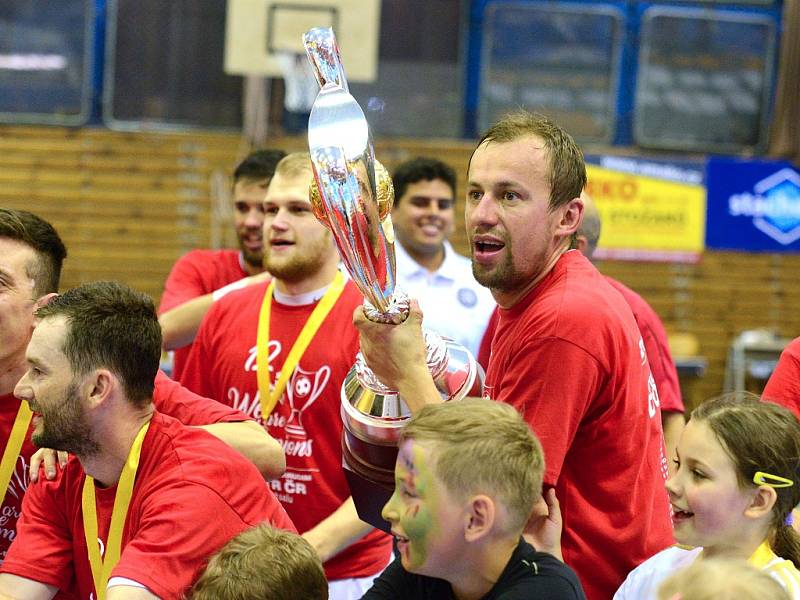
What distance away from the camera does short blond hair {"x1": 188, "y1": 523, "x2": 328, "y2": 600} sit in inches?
88.0

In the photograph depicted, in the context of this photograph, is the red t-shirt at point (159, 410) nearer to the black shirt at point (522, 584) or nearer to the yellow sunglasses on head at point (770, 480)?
the black shirt at point (522, 584)

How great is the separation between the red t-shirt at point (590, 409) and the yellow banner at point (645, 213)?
319 inches

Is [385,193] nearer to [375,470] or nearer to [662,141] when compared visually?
[375,470]

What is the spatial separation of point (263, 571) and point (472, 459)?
1.68ft

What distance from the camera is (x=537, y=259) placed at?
8.03 feet

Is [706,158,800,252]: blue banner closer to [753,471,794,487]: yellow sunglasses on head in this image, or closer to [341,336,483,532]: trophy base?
[753,471,794,487]: yellow sunglasses on head

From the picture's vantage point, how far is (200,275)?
487cm

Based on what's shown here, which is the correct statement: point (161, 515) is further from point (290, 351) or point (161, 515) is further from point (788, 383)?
point (788, 383)

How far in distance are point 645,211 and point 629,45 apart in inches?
59.9

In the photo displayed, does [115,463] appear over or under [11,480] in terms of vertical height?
over

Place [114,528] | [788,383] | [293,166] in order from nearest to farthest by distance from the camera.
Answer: [114,528]
[788,383]
[293,166]

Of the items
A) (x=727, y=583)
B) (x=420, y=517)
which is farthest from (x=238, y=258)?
(x=727, y=583)

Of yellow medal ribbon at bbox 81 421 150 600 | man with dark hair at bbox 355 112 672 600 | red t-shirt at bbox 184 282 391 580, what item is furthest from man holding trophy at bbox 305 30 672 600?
red t-shirt at bbox 184 282 391 580

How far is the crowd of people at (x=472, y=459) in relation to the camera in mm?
2064
